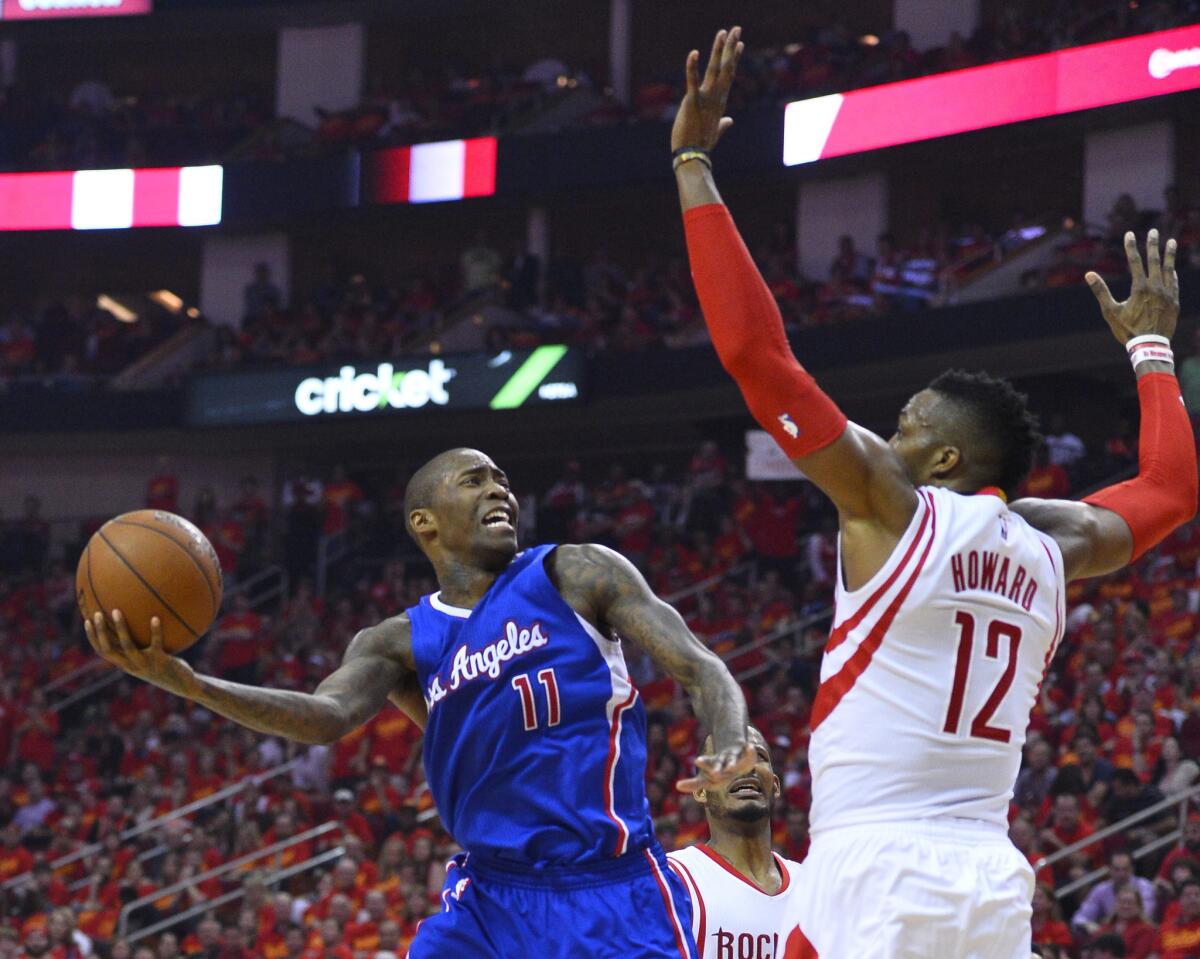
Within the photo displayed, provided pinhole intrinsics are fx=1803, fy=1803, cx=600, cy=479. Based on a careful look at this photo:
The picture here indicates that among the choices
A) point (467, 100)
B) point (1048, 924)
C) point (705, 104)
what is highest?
point (467, 100)

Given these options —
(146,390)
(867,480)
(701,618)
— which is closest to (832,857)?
(867,480)

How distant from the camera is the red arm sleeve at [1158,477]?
4.16 meters

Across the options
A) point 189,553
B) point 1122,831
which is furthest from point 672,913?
point 1122,831

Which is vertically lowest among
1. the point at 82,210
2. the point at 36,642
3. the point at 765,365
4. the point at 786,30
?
the point at 36,642

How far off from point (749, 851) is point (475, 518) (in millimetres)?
1521

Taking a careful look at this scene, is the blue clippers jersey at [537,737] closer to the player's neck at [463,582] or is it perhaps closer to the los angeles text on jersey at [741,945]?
the player's neck at [463,582]

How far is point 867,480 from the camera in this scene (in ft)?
11.5

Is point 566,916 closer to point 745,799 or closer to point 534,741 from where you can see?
point 534,741

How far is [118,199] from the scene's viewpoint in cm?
2452

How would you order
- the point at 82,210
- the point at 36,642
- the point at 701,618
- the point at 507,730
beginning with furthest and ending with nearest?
the point at 82,210 → the point at 36,642 → the point at 701,618 → the point at 507,730

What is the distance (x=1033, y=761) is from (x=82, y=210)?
17201 millimetres

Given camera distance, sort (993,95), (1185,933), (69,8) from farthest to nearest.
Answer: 1. (69,8)
2. (993,95)
3. (1185,933)

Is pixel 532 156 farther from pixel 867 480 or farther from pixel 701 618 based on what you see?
pixel 867 480

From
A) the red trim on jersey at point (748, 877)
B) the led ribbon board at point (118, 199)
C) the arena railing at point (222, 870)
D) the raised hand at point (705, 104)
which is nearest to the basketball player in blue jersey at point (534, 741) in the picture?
the red trim on jersey at point (748, 877)
